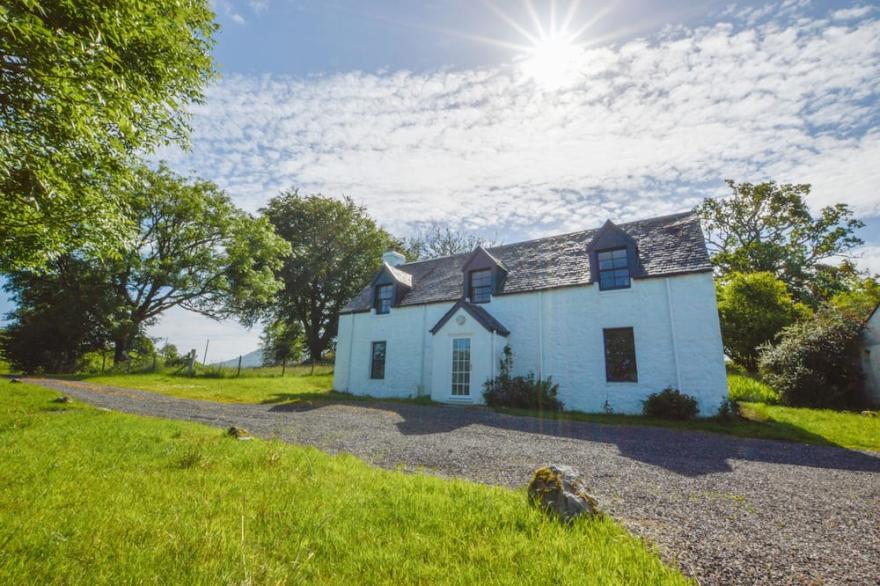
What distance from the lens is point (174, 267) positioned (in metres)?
27.7

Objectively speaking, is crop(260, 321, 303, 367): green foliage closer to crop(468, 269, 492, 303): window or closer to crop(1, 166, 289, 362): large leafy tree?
crop(1, 166, 289, 362): large leafy tree

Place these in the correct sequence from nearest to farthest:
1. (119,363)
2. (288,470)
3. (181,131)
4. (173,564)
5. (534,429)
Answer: (173,564), (288,470), (534,429), (181,131), (119,363)

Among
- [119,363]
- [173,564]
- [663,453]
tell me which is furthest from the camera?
[119,363]

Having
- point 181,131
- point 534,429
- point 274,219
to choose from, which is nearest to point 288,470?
point 534,429

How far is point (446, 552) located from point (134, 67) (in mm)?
11676

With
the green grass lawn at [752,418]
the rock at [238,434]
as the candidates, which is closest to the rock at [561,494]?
the rock at [238,434]

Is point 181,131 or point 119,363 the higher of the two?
point 181,131

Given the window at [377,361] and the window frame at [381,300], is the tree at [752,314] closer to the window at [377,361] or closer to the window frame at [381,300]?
the window frame at [381,300]

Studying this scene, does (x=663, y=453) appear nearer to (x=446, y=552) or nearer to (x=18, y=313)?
(x=446, y=552)

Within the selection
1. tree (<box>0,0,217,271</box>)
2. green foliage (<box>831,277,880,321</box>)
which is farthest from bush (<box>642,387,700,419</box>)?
tree (<box>0,0,217,271</box>)

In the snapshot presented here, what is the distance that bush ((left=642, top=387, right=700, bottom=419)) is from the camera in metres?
11.9

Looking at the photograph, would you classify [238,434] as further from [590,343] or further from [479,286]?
[479,286]

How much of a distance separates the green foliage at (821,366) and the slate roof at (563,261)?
17.8 ft

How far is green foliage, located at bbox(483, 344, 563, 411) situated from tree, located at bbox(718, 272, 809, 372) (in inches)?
472
